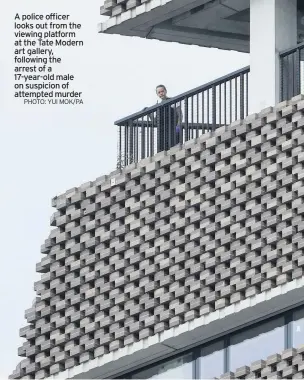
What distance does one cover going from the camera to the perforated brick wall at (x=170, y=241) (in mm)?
56938

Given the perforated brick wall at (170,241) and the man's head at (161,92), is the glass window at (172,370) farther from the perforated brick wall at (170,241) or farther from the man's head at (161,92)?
the man's head at (161,92)

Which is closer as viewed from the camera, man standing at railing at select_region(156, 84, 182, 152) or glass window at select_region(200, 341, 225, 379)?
glass window at select_region(200, 341, 225, 379)

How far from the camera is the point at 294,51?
193 feet

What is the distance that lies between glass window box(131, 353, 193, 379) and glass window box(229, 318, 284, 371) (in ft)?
3.78

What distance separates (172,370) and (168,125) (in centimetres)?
474

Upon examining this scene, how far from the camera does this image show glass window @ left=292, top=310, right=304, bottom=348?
5672cm

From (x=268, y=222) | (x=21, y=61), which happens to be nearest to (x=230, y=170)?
(x=268, y=222)

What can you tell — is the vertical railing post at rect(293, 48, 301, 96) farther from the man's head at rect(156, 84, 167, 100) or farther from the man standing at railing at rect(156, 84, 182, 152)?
the man's head at rect(156, 84, 167, 100)

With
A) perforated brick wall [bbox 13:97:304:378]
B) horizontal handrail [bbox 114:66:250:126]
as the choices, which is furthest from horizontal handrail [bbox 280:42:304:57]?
perforated brick wall [bbox 13:97:304:378]

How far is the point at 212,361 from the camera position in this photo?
191ft

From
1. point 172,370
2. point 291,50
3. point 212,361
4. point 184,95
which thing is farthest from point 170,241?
point 291,50

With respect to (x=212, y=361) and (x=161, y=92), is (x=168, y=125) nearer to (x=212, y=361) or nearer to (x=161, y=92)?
(x=161, y=92)

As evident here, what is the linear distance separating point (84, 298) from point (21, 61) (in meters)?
9.59

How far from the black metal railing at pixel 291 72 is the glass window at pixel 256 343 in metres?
4.25
